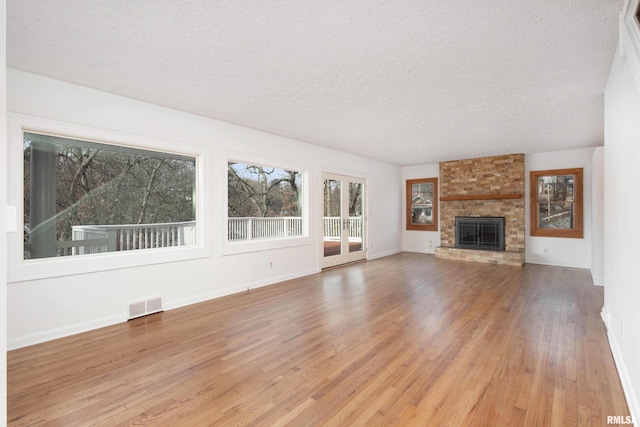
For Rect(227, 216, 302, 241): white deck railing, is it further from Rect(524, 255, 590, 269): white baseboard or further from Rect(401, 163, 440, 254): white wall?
Rect(524, 255, 590, 269): white baseboard

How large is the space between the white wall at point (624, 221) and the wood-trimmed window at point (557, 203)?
14.5ft

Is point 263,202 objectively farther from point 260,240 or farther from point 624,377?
point 624,377

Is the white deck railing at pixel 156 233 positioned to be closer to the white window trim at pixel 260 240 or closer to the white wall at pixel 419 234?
the white window trim at pixel 260 240

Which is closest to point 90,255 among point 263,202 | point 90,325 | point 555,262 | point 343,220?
point 90,325

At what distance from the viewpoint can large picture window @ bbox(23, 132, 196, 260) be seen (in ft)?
10.4

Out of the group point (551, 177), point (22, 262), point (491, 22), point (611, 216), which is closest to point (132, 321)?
point (22, 262)

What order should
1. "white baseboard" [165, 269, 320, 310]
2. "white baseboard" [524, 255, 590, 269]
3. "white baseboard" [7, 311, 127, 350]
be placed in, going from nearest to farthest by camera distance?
"white baseboard" [7, 311, 127, 350] < "white baseboard" [165, 269, 320, 310] < "white baseboard" [524, 255, 590, 269]

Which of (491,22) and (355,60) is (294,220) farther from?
(491,22)

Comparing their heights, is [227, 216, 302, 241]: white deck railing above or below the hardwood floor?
above

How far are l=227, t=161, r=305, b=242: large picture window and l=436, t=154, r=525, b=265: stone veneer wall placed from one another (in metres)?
4.12

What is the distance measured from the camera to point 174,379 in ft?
7.66

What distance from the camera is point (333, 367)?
2.48 metres

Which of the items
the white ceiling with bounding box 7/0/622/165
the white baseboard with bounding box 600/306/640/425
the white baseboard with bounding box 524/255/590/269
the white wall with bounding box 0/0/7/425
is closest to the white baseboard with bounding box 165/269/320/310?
the white ceiling with bounding box 7/0/622/165

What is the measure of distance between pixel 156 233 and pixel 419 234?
6971 mm
